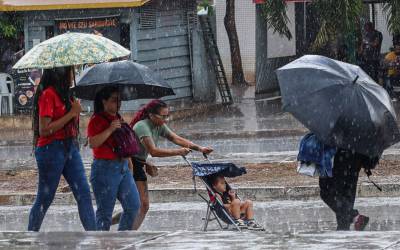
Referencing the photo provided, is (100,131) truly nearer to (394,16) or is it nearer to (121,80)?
(121,80)

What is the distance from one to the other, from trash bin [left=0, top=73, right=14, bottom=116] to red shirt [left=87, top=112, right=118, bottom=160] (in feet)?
53.1

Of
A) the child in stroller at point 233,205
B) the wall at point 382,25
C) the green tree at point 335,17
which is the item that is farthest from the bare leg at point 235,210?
the wall at point 382,25

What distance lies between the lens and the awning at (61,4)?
23906 millimetres

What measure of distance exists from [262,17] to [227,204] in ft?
57.5

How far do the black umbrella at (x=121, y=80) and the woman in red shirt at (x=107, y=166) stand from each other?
204 millimetres

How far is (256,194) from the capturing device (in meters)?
13.4

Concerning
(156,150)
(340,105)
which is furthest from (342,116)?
(156,150)

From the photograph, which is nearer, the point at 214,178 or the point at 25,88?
the point at 214,178

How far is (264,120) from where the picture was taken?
78.3 feet

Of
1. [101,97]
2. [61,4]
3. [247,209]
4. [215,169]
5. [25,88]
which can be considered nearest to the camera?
[101,97]

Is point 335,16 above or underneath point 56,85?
underneath

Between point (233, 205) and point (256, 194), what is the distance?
3255 millimetres

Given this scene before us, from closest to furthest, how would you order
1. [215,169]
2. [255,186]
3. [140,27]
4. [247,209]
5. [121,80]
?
[121,80] < [215,169] < [247,209] < [255,186] < [140,27]

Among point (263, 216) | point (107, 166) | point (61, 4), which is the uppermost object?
point (61, 4)
